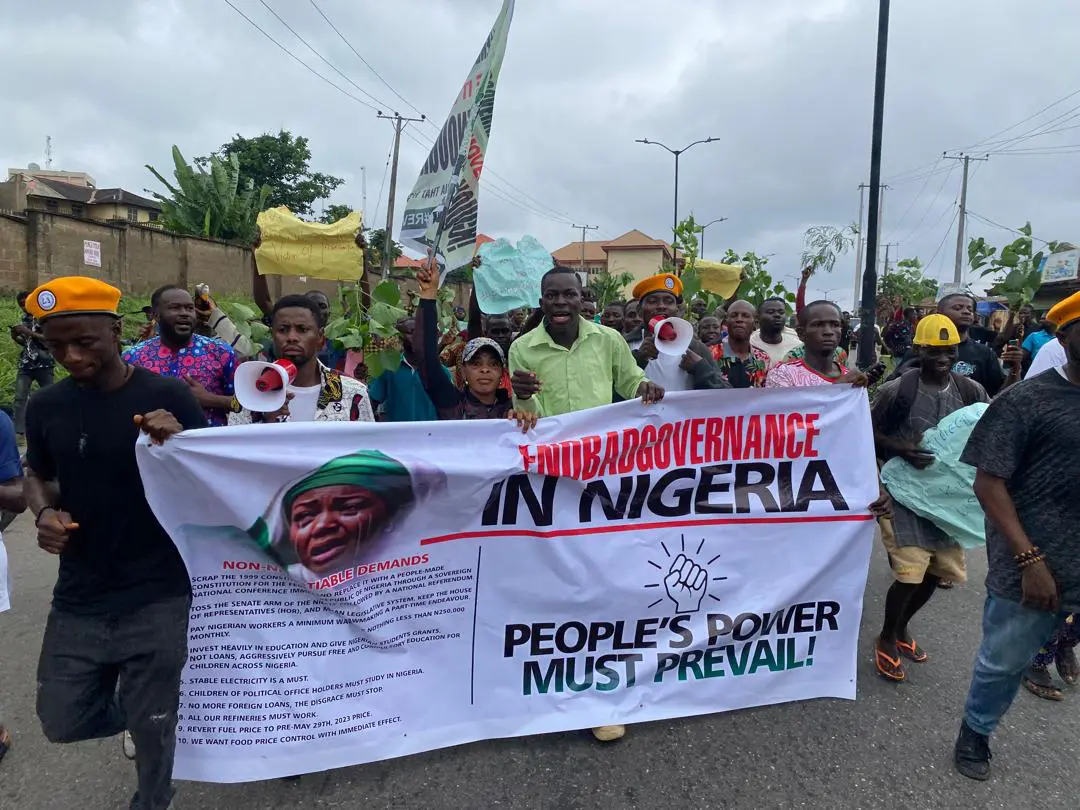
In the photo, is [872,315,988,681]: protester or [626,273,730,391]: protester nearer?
[872,315,988,681]: protester

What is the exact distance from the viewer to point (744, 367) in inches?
203

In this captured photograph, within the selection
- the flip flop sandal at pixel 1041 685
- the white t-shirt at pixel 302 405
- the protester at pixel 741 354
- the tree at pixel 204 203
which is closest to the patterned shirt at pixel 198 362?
the white t-shirt at pixel 302 405

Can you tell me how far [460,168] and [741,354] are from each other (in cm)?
282

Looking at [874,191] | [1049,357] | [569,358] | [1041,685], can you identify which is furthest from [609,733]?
[874,191]

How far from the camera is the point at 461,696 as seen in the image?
269 cm

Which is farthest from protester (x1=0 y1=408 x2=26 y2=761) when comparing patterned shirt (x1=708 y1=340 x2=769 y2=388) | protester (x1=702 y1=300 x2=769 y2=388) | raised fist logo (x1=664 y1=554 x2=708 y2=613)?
protester (x1=702 y1=300 x2=769 y2=388)

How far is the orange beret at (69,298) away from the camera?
2004 millimetres

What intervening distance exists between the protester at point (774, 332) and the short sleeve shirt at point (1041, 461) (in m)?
2.78

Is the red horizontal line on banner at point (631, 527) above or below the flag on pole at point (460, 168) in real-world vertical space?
below

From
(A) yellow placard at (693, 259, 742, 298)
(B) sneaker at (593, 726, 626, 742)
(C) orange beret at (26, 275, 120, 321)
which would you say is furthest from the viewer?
(A) yellow placard at (693, 259, 742, 298)

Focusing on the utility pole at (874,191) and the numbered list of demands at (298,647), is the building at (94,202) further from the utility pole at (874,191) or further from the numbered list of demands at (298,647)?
the numbered list of demands at (298,647)

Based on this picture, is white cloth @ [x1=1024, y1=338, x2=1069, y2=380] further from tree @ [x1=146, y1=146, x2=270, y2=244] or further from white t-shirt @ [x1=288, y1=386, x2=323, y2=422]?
tree @ [x1=146, y1=146, x2=270, y2=244]

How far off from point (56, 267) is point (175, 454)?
55.0ft

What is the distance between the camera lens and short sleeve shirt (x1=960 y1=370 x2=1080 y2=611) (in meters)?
2.41
